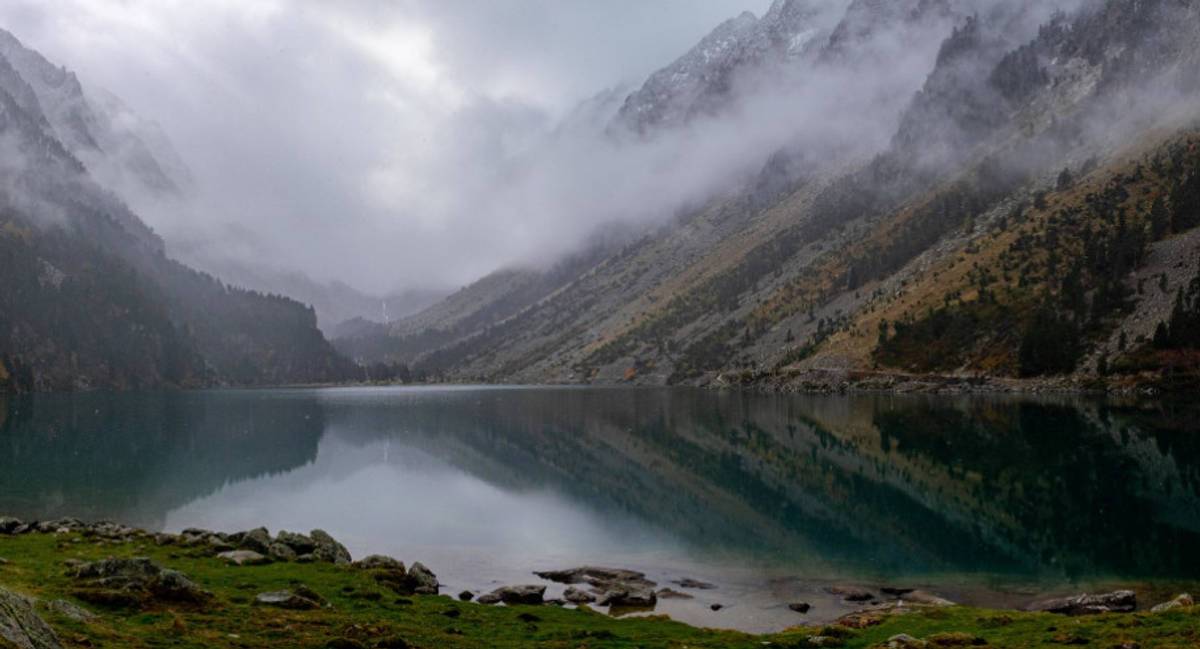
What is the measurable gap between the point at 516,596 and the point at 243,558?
521 inches

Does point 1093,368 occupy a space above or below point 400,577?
above

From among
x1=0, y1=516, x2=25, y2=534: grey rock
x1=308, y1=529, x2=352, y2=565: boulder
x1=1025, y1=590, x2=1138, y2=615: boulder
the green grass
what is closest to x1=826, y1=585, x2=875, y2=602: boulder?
the green grass

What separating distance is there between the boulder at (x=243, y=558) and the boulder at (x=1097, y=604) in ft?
115

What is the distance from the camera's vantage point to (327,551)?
40.4m

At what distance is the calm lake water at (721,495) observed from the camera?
43.0 m

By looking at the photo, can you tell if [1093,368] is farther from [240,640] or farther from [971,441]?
[240,640]

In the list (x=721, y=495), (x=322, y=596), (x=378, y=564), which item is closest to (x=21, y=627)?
(x=322, y=596)

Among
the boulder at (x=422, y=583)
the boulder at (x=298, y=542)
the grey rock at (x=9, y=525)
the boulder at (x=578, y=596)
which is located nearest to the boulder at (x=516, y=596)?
the boulder at (x=578, y=596)

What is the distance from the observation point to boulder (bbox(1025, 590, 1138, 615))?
3194 centimetres

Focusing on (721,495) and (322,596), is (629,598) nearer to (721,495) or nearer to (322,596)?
(322,596)

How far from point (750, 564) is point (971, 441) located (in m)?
58.7

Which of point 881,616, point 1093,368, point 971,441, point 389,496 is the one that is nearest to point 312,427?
point 389,496

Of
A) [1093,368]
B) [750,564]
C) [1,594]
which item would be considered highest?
[1093,368]

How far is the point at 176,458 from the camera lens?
91.5m
